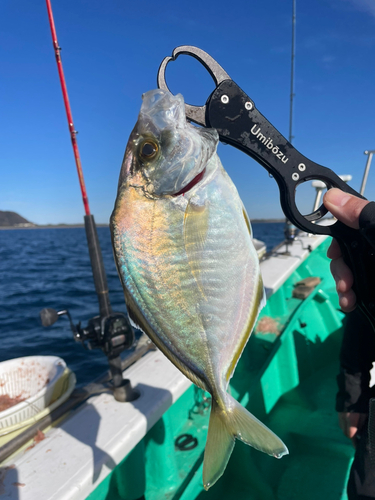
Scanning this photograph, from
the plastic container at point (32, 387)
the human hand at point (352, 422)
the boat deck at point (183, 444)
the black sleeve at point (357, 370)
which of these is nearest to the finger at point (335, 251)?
the black sleeve at point (357, 370)

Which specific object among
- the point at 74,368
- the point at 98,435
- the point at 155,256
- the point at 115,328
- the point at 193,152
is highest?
the point at 193,152

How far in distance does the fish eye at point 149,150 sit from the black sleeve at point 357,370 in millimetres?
1792

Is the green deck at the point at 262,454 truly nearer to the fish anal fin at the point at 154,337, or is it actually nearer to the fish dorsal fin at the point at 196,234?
the fish anal fin at the point at 154,337

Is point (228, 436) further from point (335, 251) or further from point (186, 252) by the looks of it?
point (335, 251)

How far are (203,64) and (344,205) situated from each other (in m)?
0.74

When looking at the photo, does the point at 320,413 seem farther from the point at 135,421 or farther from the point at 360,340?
the point at 135,421

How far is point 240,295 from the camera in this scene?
→ 1.08 meters

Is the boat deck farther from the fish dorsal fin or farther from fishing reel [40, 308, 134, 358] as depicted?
the fish dorsal fin

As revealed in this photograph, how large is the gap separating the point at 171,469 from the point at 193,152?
234cm

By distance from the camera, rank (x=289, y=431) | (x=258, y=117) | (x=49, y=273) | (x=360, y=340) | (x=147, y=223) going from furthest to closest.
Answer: (x=49, y=273), (x=289, y=431), (x=360, y=340), (x=258, y=117), (x=147, y=223)

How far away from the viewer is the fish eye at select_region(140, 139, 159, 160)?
1.03 m

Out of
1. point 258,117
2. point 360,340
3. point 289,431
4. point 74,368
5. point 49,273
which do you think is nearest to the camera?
point 258,117

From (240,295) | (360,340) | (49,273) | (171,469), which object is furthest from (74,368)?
(49,273)

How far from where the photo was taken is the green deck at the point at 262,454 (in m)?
2.21
